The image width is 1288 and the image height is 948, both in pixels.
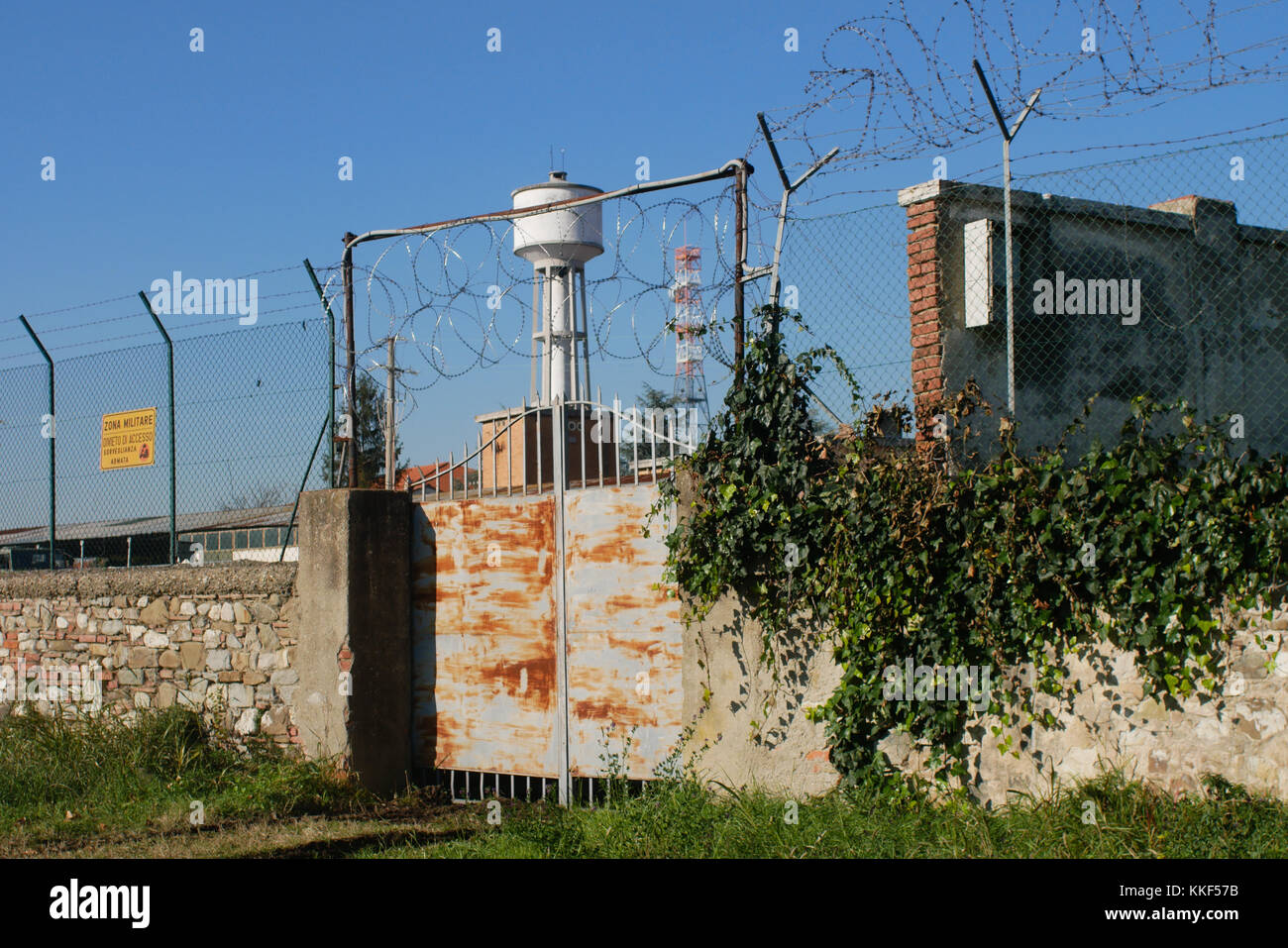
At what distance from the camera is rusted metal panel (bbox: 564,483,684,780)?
682 centimetres

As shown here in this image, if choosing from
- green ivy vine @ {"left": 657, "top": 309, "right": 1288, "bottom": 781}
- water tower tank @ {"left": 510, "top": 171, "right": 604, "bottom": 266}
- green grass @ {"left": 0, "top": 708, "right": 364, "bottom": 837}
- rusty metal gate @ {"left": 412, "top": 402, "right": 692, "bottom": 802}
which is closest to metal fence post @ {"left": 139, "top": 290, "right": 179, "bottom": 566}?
green grass @ {"left": 0, "top": 708, "right": 364, "bottom": 837}

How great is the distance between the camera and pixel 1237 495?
4.58 meters

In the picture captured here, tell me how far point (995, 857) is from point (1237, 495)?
1.85 meters

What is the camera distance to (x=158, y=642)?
8914mm

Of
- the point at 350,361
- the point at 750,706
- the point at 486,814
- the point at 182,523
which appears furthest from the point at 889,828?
the point at 182,523

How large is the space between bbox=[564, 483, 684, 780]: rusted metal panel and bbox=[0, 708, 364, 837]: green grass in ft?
5.91

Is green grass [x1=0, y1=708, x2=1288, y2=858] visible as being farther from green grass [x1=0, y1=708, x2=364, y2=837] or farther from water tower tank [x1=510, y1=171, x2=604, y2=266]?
water tower tank [x1=510, y1=171, x2=604, y2=266]

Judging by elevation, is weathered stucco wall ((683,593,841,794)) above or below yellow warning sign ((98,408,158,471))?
below

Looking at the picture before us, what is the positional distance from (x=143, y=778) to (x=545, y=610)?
318cm

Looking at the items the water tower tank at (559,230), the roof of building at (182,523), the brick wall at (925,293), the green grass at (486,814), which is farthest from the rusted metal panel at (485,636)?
the water tower tank at (559,230)

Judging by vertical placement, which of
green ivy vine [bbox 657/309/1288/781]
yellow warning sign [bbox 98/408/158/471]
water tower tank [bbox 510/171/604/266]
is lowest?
green ivy vine [bbox 657/309/1288/781]
